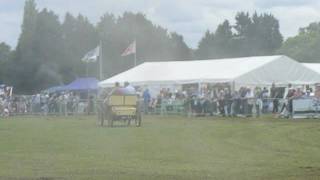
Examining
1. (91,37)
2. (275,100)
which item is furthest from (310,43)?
(275,100)

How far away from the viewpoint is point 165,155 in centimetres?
1734

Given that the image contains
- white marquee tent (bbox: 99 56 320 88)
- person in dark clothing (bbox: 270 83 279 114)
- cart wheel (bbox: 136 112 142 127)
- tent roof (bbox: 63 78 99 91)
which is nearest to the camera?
tent roof (bbox: 63 78 99 91)

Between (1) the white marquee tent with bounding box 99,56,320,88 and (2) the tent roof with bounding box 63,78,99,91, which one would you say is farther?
(1) the white marquee tent with bounding box 99,56,320,88

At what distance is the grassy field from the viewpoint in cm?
1344

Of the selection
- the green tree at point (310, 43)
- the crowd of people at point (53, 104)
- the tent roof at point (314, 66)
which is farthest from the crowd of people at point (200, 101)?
the green tree at point (310, 43)

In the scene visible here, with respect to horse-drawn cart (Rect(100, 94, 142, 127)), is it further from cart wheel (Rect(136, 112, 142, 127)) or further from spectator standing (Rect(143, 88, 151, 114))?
spectator standing (Rect(143, 88, 151, 114))

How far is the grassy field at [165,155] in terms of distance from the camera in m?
13.4

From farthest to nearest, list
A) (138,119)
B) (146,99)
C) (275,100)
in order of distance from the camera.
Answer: (146,99), (275,100), (138,119)

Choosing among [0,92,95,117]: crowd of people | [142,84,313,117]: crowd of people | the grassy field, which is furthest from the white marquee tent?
the grassy field

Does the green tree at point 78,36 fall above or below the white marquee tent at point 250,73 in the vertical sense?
below

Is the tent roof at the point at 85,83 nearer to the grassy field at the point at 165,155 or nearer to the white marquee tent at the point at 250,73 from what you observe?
the grassy field at the point at 165,155

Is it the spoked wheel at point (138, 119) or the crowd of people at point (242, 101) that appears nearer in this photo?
the spoked wheel at point (138, 119)

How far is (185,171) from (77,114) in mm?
41111

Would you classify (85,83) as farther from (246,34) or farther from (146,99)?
(146,99)
